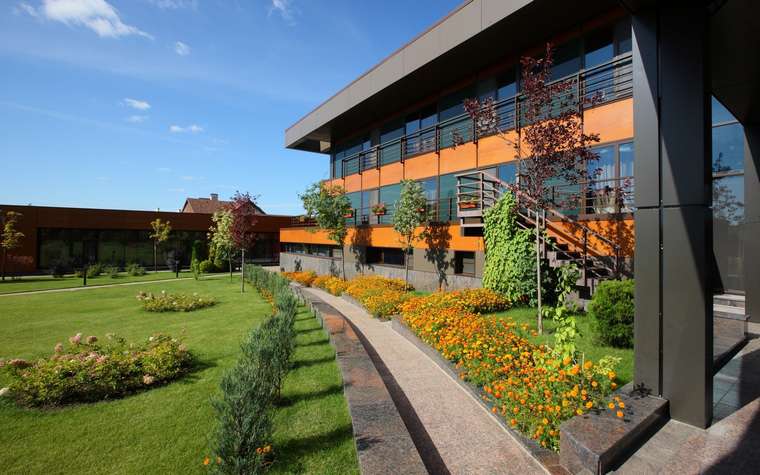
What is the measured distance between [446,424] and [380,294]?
7.77 metres

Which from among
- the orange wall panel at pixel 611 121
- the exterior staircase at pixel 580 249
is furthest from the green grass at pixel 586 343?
the orange wall panel at pixel 611 121

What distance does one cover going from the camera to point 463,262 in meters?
13.4

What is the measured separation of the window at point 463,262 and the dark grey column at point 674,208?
8847 millimetres

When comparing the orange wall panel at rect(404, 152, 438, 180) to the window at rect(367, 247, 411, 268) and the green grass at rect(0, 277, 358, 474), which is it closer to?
the window at rect(367, 247, 411, 268)

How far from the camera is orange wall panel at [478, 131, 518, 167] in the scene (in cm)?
1216

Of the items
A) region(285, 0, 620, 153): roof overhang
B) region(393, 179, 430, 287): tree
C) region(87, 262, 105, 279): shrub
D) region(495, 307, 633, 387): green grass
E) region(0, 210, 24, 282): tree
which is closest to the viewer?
region(495, 307, 633, 387): green grass

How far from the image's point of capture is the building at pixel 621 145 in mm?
3910

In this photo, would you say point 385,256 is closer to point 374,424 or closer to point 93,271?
point 374,424

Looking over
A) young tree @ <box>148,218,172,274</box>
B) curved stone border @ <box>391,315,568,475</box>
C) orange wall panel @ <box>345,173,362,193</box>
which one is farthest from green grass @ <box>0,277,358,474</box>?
young tree @ <box>148,218,172,274</box>

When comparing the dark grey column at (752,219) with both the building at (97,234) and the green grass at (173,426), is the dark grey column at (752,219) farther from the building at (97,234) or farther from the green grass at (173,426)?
the building at (97,234)

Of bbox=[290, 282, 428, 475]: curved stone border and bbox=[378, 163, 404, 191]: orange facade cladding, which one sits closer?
bbox=[290, 282, 428, 475]: curved stone border

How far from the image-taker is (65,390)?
5.56 meters

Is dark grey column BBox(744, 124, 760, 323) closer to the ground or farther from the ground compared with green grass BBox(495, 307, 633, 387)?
farther from the ground

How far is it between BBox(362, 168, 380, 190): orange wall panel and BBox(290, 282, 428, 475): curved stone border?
A: 14.0 m
